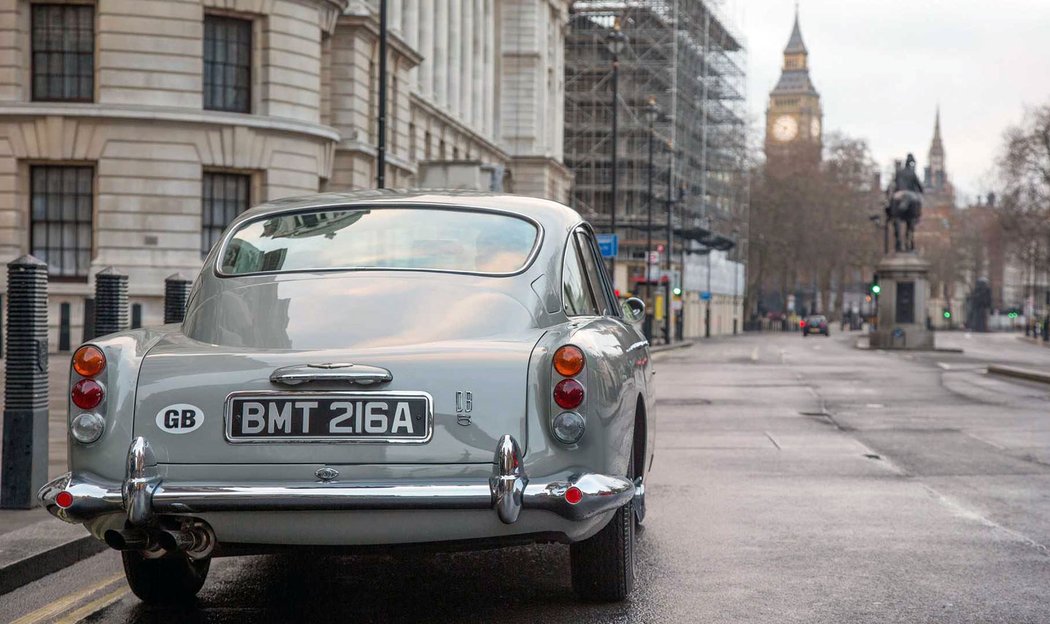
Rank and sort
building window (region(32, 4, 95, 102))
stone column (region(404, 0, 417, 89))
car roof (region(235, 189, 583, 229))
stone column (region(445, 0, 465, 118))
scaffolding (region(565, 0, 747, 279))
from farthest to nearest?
scaffolding (region(565, 0, 747, 279))
stone column (region(445, 0, 465, 118))
stone column (region(404, 0, 417, 89))
building window (region(32, 4, 95, 102))
car roof (region(235, 189, 583, 229))

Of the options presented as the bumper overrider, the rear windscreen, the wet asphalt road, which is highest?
the rear windscreen

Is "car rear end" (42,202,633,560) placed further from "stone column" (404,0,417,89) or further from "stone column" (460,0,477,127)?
"stone column" (460,0,477,127)

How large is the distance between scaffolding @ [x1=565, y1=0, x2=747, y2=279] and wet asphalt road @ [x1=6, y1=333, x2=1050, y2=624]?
68.7 metres

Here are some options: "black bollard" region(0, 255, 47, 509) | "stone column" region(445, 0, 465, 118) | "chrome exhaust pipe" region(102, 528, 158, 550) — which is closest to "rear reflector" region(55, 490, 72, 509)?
"chrome exhaust pipe" region(102, 528, 158, 550)


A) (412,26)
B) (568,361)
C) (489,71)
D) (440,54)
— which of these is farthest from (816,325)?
(568,361)

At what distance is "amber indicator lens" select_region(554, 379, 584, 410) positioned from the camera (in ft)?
17.9

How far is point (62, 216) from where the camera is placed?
1321 inches

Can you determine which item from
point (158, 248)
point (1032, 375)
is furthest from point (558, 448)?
point (158, 248)

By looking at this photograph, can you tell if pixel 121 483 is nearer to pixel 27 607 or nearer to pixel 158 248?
pixel 27 607

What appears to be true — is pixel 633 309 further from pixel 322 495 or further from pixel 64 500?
pixel 64 500

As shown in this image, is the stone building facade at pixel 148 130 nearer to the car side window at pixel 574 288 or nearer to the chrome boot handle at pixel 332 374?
the car side window at pixel 574 288

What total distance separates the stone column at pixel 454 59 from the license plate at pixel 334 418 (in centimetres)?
5610

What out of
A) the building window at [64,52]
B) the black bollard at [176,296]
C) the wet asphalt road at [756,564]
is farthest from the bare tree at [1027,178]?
the black bollard at [176,296]

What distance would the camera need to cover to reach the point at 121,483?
535 cm
